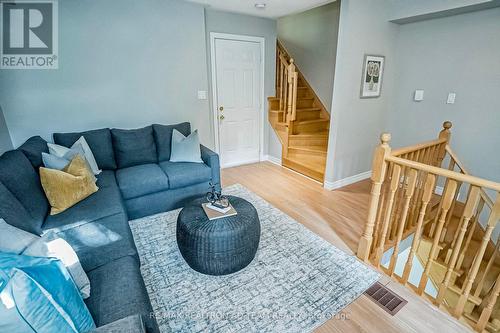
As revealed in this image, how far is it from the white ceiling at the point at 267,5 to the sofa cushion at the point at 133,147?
1887mm

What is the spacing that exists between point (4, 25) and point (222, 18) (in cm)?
249

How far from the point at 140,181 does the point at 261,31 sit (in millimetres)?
3072

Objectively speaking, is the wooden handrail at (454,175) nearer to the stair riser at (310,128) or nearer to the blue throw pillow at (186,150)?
the blue throw pillow at (186,150)

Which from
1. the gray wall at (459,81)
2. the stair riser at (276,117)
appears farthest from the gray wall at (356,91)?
the stair riser at (276,117)

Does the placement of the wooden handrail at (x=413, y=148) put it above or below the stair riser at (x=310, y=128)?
above

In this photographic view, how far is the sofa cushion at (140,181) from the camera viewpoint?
102 inches

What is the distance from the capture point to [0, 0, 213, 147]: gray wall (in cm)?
272

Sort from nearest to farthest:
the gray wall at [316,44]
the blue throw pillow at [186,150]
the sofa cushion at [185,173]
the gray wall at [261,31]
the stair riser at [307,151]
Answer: the sofa cushion at [185,173] < the blue throw pillow at [186,150] < the gray wall at [261,31] < the stair riser at [307,151] < the gray wall at [316,44]

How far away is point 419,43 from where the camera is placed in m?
3.32

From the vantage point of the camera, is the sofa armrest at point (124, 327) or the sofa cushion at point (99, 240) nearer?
the sofa armrest at point (124, 327)

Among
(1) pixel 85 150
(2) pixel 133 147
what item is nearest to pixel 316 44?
Result: (2) pixel 133 147

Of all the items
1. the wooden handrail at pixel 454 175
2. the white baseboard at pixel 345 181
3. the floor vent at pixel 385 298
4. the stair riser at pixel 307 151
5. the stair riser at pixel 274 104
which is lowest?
the floor vent at pixel 385 298

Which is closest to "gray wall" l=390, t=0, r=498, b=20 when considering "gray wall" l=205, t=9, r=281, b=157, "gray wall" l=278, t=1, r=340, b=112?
"gray wall" l=278, t=1, r=340, b=112

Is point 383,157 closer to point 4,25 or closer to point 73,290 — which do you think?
point 73,290
